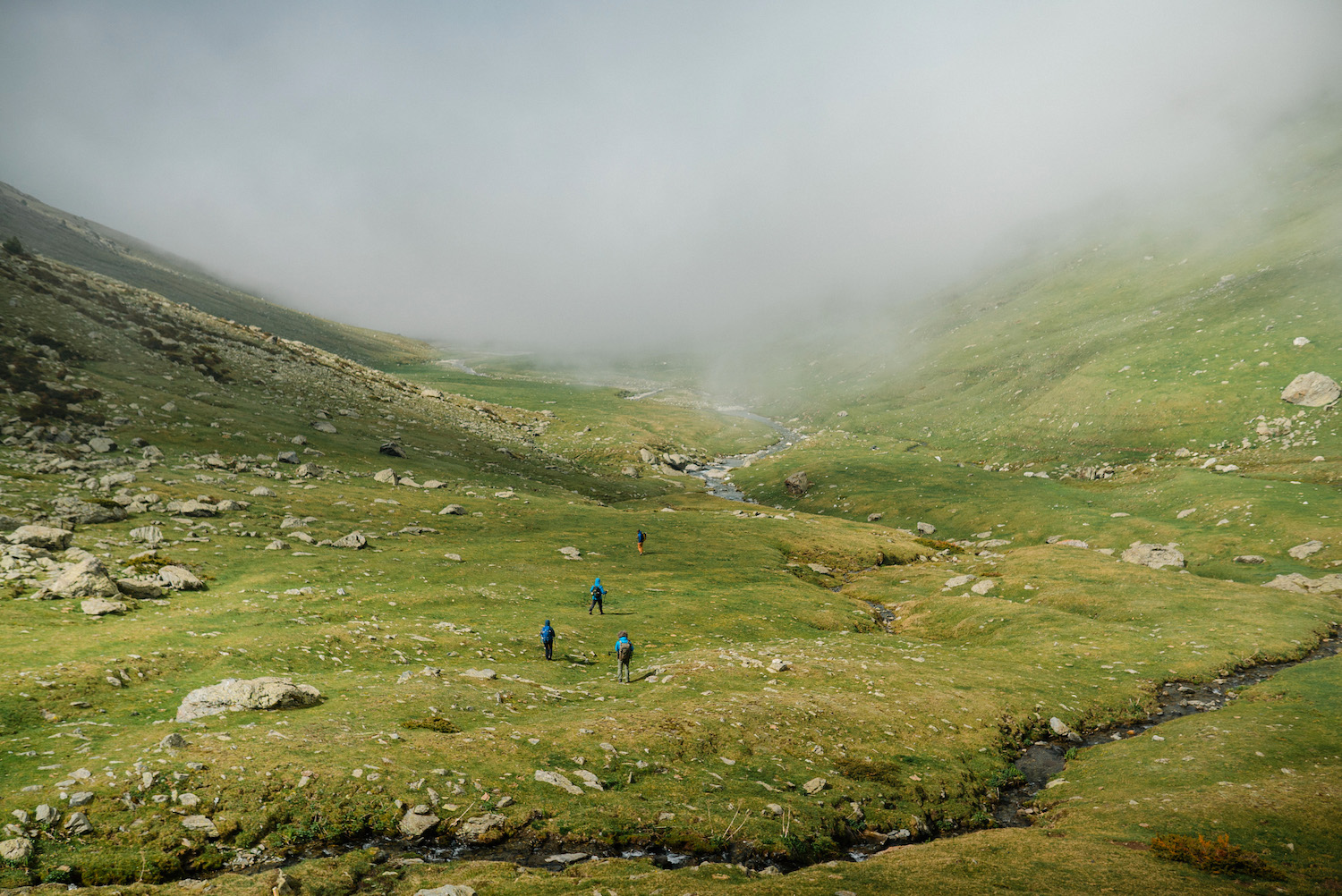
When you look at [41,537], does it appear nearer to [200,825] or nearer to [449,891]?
[200,825]

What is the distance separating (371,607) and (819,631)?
114 feet

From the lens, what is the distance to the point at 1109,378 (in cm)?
12100

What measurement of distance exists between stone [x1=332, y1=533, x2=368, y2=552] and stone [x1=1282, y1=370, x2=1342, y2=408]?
131 m

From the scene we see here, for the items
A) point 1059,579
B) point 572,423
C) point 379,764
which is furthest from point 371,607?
point 572,423

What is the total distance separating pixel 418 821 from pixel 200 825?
5.68 meters

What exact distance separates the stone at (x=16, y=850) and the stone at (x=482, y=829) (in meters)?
10.1

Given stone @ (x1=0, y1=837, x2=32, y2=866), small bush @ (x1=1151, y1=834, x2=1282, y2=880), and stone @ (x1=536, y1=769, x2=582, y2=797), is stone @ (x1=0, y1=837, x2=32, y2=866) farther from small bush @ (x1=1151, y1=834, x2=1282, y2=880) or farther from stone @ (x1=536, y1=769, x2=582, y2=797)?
small bush @ (x1=1151, y1=834, x2=1282, y2=880)

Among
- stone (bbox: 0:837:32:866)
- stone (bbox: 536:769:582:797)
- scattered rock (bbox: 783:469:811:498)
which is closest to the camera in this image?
stone (bbox: 0:837:32:866)

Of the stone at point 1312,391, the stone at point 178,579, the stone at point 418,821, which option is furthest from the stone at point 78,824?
the stone at point 1312,391

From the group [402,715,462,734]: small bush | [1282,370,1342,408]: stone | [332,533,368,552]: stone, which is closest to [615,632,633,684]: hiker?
[402,715,462,734]: small bush

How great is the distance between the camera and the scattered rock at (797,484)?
121875 mm

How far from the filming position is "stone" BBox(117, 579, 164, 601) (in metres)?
31.3

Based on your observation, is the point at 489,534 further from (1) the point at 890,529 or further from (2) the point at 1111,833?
(1) the point at 890,529

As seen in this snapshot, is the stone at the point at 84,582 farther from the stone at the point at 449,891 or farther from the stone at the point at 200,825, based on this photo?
the stone at the point at 449,891
